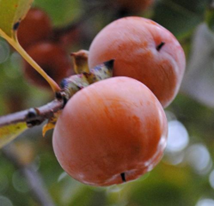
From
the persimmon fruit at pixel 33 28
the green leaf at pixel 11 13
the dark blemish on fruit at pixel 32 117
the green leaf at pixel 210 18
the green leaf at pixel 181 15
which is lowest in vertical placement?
the green leaf at pixel 181 15

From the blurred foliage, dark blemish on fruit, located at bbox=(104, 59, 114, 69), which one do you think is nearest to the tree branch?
dark blemish on fruit, located at bbox=(104, 59, 114, 69)

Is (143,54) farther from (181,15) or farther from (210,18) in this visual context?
(181,15)

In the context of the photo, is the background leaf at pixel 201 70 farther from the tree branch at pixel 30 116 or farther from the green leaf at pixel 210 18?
the tree branch at pixel 30 116

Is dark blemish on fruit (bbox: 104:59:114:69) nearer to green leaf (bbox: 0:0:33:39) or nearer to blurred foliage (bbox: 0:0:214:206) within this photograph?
green leaf (bbox: 0:0:33:39)

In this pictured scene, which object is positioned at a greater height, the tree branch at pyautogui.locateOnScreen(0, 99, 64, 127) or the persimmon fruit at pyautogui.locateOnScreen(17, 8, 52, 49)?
the tree branch at pyautogui.locateOnScreen(0, 99, 64, 127)

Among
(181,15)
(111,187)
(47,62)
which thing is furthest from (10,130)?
(111,187)

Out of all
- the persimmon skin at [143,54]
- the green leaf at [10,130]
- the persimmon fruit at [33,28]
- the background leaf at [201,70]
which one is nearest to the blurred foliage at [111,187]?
the background leaf at [201,70]

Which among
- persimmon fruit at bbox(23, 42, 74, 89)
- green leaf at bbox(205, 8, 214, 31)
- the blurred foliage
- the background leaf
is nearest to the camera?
green leaf at bbox(205, 8, 214, 31)

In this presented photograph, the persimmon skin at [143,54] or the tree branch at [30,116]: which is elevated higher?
the tree branch at [30,116]
